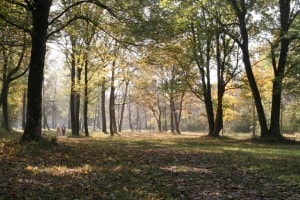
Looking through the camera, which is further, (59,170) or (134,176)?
(59,170)

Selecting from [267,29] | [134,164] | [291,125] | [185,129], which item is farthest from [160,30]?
[185,129]

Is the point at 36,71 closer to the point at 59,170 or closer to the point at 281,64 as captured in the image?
the point at 59,170

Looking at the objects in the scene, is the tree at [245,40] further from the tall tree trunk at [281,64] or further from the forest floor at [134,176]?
the forest floor at [134,176]

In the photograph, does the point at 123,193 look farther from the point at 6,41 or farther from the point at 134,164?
the point at 6,41

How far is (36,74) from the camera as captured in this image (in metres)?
15.9

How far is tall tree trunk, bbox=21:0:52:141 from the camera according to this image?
15.7m

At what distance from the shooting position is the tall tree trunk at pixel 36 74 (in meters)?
15.7

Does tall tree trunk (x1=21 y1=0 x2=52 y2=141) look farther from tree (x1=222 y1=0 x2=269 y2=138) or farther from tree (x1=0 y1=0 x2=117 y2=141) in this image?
tree (x1=222 y1=0 x2=269 y2=138)

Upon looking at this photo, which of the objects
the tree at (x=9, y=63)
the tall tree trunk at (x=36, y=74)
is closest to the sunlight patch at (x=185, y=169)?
the tall tree trunk at (x=36, y=74)

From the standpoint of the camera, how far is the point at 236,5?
29.0 meters

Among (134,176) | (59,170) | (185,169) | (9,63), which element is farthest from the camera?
(9,63)

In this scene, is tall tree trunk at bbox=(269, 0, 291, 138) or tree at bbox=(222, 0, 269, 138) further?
tree at bbox=(222, 0, 269, 138)

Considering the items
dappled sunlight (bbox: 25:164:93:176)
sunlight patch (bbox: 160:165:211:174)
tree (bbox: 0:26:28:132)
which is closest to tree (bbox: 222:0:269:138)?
tree (bbox: 0:26:28:132)

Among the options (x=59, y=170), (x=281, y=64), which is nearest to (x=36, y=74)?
(x=59, y=170)
